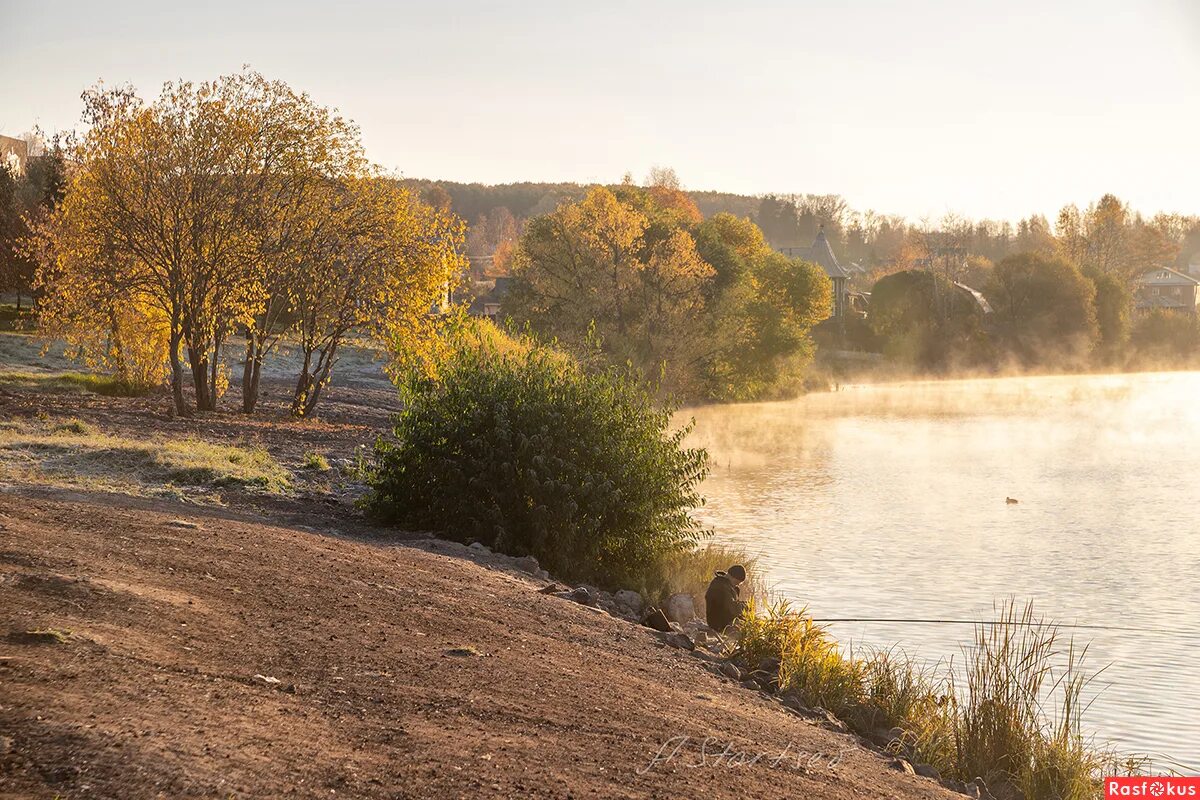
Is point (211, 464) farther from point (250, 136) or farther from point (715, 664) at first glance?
point (250, 136)

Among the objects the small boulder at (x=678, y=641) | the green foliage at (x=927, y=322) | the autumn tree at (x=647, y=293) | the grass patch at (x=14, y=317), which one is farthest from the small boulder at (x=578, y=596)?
the green foliage at (x=927, y=322)

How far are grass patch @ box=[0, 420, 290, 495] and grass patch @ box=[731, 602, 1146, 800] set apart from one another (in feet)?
24.4

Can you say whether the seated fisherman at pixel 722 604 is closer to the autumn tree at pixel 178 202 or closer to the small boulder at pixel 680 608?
the small boulder at pixel 680 608

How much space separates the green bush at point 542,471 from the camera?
16.2 metres

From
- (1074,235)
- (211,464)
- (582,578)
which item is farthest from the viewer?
(1074,235)

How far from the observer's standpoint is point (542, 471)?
16.1 metres

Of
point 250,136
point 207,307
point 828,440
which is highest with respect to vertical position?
point 250,136

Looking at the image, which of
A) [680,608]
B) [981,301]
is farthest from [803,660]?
[981,301]

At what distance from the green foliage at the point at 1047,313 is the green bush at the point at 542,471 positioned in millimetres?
78917

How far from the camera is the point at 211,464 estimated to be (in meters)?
17.5

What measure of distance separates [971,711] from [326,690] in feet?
19.5

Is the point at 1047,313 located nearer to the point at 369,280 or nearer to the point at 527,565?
the point at 369,280

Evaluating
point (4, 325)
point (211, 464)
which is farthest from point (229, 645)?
point (4, 325)

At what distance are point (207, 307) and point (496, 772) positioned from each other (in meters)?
20.4
